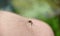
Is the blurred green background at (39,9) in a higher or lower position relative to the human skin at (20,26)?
higher

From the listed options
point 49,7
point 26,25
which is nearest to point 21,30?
point 26,25

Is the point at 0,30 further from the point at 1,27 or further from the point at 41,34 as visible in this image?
the point at 41,34

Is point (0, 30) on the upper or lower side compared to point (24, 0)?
lower

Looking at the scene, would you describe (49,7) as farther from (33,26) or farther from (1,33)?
(1,33)

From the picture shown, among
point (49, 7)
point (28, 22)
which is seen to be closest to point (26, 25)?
point (28, 22)
